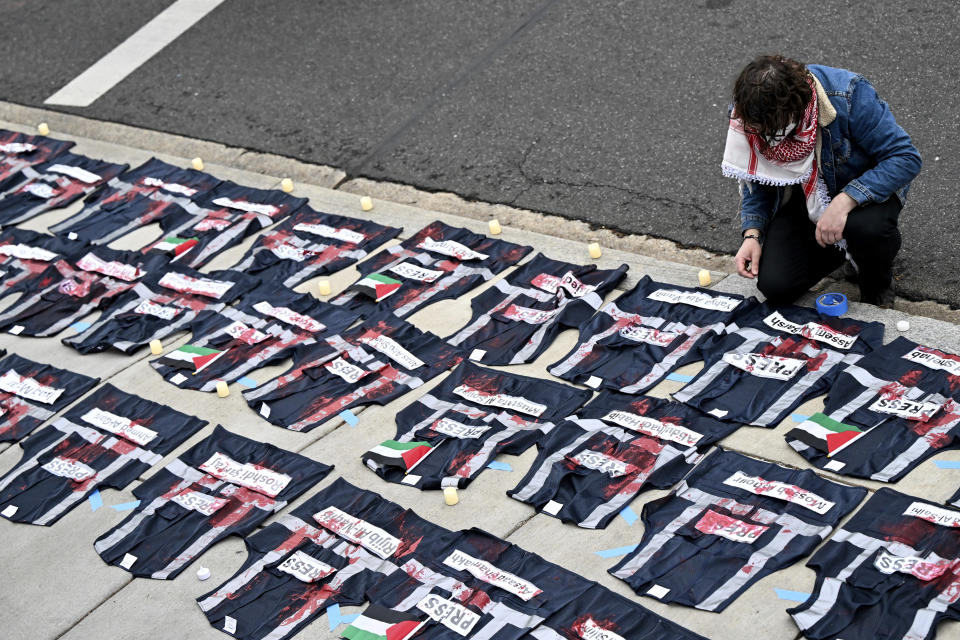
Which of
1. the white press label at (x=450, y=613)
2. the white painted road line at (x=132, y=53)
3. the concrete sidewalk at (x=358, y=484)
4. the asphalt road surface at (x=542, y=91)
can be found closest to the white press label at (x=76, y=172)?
the asphalt road surface at (x=542, y=91)

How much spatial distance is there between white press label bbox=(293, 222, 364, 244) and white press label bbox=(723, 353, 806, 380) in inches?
98.9

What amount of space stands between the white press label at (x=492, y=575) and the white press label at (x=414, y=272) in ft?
6.93

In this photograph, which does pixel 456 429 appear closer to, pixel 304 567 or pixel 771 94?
pixel 304 567

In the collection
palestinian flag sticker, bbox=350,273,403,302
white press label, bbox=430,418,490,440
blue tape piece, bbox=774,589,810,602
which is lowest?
white press label, bbox=430,418,490,440

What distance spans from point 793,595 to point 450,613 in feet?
3.79

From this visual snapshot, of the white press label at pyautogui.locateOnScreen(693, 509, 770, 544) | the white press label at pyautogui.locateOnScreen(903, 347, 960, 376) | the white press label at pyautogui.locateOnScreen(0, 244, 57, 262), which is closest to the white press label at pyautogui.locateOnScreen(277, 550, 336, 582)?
the white press label at pyautogui.locateOnScreen(693, 509, 770, 544)

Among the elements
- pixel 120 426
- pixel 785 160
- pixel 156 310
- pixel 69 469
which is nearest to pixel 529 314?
pixel 785 160

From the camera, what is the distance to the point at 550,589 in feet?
12.4

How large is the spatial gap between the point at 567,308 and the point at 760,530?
1.74m

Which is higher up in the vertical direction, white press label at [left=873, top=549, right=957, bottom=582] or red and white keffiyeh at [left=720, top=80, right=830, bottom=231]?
red and white keffiyeh at [left=720, top=80, right=830, bottom=231]

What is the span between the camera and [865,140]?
4516 millimetres

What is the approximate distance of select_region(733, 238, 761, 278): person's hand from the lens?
15.9ft

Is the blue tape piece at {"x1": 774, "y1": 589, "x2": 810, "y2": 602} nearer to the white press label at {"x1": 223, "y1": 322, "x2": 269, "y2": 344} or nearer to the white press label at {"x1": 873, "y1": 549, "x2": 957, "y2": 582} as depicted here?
the white press label at {"x1": 873, "y1": 549, "x2": 957, "y2": 582}

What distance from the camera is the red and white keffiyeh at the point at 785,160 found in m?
4.43
